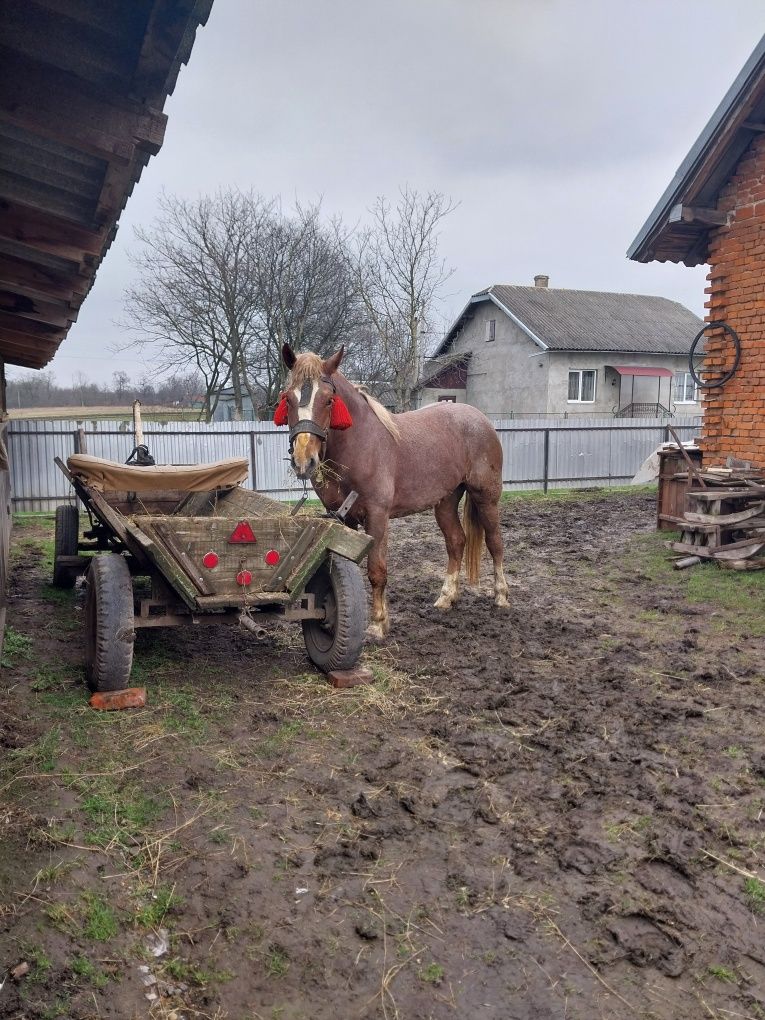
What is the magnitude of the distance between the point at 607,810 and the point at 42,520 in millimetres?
12426

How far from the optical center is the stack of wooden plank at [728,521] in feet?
24.3

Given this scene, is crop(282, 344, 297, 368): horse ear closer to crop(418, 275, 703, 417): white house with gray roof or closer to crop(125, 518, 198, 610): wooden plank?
crop(125, 518, 198, 610): wooden plank

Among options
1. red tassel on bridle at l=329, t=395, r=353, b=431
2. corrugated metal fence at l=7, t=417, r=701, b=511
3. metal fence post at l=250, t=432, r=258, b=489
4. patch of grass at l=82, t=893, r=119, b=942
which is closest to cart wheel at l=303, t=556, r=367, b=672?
red tassel on bridle at l=329, t=395, r=353, b=431

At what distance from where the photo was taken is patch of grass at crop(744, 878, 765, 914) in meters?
2.53

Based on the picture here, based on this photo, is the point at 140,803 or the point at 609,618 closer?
the point at 140,803

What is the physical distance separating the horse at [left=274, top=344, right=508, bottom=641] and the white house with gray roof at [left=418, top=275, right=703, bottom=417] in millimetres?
23088

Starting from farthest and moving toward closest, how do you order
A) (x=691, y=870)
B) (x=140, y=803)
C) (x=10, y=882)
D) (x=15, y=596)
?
(x=15, y=596) < (x=140, y=803) < (x=691, y=870) < (x=10, y=882)

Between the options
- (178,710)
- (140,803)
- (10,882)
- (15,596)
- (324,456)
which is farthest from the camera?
(15,596)

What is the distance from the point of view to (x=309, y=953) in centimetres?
228

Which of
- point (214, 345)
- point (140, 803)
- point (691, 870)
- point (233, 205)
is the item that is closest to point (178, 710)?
point (140, 803)

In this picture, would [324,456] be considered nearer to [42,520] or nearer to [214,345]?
[42,520]

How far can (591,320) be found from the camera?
32000 millimetres

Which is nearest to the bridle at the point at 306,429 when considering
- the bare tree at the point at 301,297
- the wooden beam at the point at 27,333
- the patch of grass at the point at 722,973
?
the patch of grass at the point at 722,973

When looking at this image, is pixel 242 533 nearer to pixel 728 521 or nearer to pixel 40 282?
pixel 40 282
